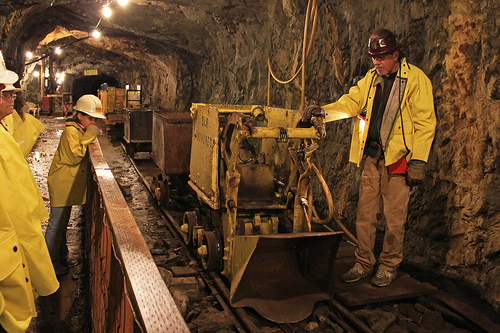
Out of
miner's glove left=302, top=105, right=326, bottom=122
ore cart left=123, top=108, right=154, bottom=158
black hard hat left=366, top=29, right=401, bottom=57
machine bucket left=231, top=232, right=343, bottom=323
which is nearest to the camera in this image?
machine bucket left=231, top=232, right=343, bottom=323

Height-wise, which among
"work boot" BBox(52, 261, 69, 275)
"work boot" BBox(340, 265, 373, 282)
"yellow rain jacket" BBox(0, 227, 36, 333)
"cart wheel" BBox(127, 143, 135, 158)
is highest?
"yellow rain jacket" BBox(0, 227, 36, 333)

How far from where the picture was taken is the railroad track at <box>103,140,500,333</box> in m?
3.69

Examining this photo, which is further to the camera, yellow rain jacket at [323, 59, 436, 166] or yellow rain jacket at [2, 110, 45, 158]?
yellow rain jacket at [2, 110, 45, 158]

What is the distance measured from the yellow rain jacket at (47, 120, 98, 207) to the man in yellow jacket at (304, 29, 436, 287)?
258 centimetres

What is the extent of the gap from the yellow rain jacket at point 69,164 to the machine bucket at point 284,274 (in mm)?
2199

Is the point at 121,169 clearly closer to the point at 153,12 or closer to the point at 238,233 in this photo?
the point at 153,12

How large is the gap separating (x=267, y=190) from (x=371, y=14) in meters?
3.24

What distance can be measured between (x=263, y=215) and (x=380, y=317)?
1591 millimetres

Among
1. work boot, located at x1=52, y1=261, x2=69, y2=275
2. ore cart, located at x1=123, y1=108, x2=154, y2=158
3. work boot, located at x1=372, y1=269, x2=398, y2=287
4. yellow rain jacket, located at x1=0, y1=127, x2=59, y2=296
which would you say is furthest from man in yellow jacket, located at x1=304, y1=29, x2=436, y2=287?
ore cart, located at x1=123, y1=108, x2=154, y2=158

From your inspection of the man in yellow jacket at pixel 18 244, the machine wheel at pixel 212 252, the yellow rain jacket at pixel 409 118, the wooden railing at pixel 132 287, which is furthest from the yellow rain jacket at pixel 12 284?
the yellow rain jacket at pixel 409 118

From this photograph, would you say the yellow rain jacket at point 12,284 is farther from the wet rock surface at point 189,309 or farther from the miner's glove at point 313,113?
the miner's glove at point 313,113

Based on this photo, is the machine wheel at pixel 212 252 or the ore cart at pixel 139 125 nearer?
the machine wheel at pixel 212 252

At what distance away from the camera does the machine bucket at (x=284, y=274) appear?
3.80 metres

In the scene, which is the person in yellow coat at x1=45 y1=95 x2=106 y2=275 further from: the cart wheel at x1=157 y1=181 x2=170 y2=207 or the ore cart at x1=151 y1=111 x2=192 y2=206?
the cart wheel at x1=157 y1=181 x2=170 y2=207
